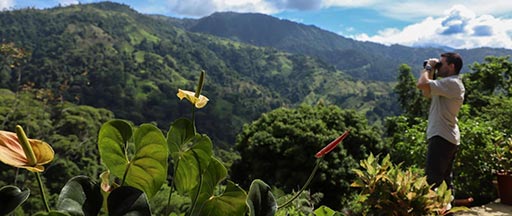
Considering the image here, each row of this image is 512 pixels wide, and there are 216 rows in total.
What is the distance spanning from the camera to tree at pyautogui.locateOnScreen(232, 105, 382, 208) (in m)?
10.5

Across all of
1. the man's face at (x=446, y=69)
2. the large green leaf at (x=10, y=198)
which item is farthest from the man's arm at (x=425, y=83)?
the large green leaf at (x=10, y=198)

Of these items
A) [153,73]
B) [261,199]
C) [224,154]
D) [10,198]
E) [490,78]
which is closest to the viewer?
[10,198]

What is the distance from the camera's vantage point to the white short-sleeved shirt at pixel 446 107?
3.45m

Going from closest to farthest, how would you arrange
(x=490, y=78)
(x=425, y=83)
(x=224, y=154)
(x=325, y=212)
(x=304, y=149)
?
1. (x=325, y=212)
2. (x=425, y=83)
3. (x=304, y=149)
4. (x=490, y=78)
5. (x=224, y=154)

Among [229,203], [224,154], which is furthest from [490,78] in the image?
[224,154]

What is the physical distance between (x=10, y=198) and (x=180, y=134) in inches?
10.1

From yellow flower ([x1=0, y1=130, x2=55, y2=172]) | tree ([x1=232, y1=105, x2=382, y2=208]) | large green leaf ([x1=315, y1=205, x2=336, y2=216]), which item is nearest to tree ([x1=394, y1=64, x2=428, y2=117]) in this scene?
tree ([x1=232, y1=105, x2=382, y2=208])

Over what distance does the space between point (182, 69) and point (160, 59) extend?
5006 mm

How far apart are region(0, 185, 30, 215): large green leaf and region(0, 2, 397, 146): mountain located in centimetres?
3092

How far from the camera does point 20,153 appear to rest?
22.2 inches

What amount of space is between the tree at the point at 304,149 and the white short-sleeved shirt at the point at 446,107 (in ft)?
21.5

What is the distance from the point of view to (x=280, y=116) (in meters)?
12.3

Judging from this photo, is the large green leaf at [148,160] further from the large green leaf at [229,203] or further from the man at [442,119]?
the man at [442,119]

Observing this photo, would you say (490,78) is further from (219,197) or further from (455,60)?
(219,197)
